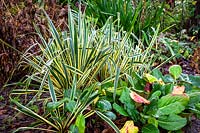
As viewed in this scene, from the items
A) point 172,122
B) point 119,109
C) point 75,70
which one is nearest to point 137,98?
point 119,109

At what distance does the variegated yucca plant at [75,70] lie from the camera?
278 cm

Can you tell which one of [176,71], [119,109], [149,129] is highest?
[176,71]

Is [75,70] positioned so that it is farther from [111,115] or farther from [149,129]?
[149,129]

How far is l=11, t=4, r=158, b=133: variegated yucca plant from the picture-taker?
2.78m

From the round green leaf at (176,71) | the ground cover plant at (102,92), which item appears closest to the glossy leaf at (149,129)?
the ground cover plant at (102,92)

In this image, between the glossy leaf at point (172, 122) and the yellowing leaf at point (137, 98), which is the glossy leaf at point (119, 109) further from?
the glossy leaf at point (172, 122)

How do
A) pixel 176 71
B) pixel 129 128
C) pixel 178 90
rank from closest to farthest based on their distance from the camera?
pixel 129 128
pixel 178 90
pixel 176 71

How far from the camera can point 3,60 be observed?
12.8 ft

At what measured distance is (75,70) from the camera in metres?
3.04

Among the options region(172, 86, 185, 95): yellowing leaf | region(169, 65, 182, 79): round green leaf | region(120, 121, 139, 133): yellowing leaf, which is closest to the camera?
region(120, 121, 139, 133): yellowing leaf

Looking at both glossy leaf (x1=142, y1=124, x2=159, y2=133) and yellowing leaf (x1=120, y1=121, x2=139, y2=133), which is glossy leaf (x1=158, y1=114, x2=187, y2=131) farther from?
yellowing leaf (x1=120, y1=121, x2=139, y2=133)

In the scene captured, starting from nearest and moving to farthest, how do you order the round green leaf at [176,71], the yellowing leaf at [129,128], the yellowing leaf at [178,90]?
1. the yellowing leaf at [129,128]
2. the yellowing leaf at [178,90]
3. the round green leaf at [176,71]

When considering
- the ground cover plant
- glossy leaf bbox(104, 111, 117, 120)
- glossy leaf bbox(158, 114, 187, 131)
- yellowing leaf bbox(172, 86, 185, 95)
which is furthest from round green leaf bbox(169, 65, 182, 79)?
glossy leaf bbox(104, 111, 117, 120)

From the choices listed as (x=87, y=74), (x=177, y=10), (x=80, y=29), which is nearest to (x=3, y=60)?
(x=80, y=29)
